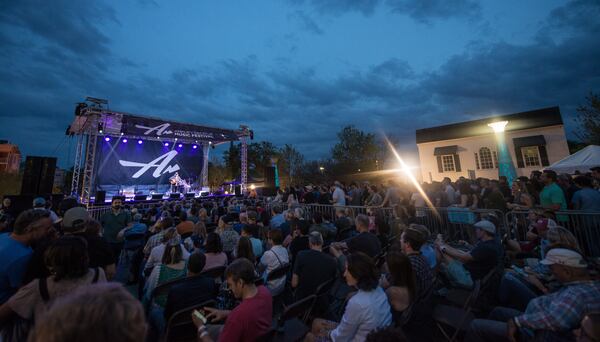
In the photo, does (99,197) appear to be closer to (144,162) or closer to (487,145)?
(144,162)

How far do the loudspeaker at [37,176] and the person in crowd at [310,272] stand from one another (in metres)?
14.2

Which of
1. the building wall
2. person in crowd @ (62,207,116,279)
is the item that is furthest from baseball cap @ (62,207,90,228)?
the building wall

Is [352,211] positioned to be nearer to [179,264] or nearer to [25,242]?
[179,264]

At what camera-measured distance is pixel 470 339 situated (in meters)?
2.57

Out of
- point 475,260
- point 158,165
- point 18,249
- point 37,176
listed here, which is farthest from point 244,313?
point 158,165

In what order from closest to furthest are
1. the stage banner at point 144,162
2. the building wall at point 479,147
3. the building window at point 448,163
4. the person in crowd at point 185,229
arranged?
the person in crowd at point 185,229 < the stage banner at point 144,162 < the building wall at point 479,147 < the building window at point 448,163

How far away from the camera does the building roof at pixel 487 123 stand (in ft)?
68.3

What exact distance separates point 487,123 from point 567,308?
26.9 metres

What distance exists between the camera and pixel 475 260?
3.29 m

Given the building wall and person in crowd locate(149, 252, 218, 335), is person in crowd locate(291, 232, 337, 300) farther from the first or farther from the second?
the building wall

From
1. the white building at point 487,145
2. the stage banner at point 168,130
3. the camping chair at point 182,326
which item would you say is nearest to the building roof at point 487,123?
the white building at point 487,145

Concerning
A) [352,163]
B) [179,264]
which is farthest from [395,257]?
[352,163]

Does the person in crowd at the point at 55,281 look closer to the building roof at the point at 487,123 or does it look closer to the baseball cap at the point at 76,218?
the baseball cap at the point at 76,218

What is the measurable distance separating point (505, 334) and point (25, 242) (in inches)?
194
